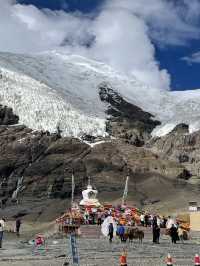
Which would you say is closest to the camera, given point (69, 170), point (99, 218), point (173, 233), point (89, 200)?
point (173, 233)

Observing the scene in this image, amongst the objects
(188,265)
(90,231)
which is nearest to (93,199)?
Result: (90,231)

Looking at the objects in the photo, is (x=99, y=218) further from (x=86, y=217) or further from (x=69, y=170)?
(x=69, y=170)

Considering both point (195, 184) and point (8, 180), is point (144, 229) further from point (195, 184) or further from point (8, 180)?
point (8, 180)

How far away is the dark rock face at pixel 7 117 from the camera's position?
166 metres

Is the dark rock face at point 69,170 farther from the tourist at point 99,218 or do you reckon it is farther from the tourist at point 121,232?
the tourist at point 121,232

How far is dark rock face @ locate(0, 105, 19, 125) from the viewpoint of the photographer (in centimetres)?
16600

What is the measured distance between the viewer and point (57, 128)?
17750 cm

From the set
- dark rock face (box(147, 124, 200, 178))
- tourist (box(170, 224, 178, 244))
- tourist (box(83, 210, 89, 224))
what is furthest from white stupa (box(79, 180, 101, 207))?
dark rock face (box(147, 124, 200, 178))

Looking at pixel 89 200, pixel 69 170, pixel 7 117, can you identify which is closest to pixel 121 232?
pixel 89 200

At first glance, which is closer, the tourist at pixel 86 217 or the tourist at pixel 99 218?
the tourist at pixel 99 218

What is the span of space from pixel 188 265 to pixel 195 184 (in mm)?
108611

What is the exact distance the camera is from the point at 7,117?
168m

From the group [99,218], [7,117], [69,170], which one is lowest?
[99,218]

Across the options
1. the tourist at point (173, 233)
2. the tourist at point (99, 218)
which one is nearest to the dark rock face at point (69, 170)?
the tourist at point (99, 218)
